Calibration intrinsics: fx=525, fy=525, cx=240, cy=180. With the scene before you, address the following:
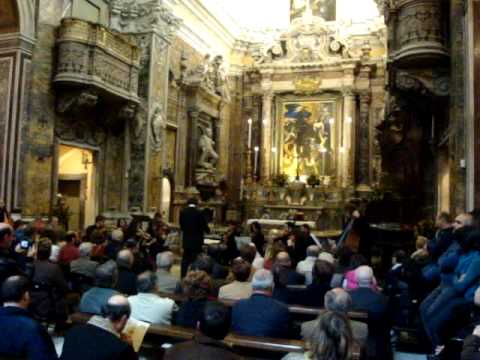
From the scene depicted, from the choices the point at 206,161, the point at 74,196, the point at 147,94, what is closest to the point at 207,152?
the point at 206,161

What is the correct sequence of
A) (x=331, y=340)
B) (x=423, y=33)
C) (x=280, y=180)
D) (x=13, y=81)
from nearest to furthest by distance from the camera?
1. (x=331, y=340)
2. (x=423, y=33)
3. (x=13, y=81)
4. (x=280, y=180)

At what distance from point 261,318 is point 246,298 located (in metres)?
0.63

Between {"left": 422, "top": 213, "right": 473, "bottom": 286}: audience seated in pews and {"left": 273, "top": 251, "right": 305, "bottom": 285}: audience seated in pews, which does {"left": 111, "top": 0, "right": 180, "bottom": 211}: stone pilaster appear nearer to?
{"left": 273, "top": 251, "right": 305, "bottom": 285}: audience seated in pews

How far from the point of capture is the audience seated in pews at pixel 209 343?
7.98 feet

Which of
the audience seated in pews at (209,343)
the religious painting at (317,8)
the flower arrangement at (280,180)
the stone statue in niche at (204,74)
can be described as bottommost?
the audience seated in pews at (209,343)

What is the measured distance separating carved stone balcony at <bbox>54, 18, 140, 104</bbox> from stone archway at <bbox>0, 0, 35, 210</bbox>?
78 centimetres

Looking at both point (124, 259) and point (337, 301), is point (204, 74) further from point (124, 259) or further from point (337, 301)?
point (337, 301)

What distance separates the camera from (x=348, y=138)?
19.4 metres

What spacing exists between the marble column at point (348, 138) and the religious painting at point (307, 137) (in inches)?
17.5

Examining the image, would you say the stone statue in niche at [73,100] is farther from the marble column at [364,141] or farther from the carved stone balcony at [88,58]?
the marble column at [364,141]

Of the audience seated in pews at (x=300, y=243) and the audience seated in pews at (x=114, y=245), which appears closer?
the audience seated in pews at (x=114, y=245)

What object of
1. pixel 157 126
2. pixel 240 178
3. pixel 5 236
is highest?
pixel 157 126

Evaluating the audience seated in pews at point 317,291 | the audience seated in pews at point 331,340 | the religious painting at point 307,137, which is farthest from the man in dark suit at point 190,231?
the religious painting at point 307,137

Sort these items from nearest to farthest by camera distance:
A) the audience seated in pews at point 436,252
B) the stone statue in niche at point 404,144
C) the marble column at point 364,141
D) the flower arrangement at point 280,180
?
the audience seated in pews at point 436,252 < the stone statue in niche at point 404,144 < the flower arrangement at point 280,180 < the marble column at point 364,141
